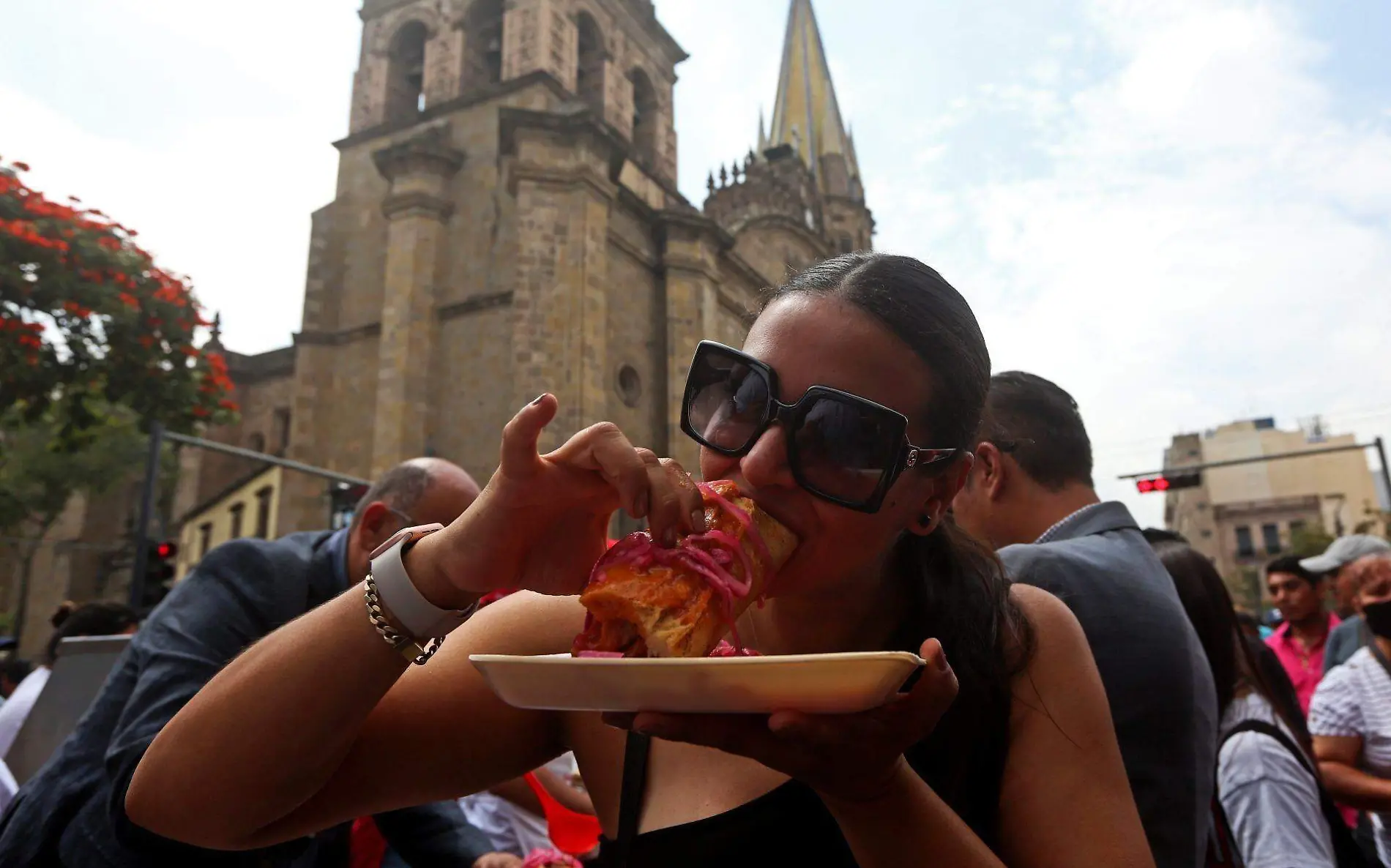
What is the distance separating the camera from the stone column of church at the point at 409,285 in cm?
2006

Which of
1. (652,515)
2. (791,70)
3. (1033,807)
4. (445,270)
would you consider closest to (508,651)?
(652,515)

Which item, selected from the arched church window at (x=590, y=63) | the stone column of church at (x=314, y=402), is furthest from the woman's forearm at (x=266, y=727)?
the arched church window at (x=590, y=63)

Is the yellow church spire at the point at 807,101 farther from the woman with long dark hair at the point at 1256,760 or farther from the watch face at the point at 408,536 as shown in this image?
the watch face at the point at 408,536

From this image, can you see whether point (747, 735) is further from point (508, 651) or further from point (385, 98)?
point (385, 98)

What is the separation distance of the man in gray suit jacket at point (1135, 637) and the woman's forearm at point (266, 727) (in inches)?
72.9

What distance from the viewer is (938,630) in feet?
6.20

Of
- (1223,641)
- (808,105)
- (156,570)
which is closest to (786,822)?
(1223,641)

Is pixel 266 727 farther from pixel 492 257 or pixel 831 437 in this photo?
pixel 492 257

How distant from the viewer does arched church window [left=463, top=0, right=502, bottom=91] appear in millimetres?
24344

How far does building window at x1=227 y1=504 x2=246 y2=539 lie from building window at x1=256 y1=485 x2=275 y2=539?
92cm

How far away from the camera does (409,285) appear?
2089 centimetres

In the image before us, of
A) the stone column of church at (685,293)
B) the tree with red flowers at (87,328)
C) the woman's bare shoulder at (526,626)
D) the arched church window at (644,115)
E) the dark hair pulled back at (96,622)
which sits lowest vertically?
the dark hair pulled back at (96,622)

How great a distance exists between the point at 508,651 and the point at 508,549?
46 centimetres

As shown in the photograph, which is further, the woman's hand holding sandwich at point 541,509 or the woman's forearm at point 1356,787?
the woman's forearm at point 1356,787
